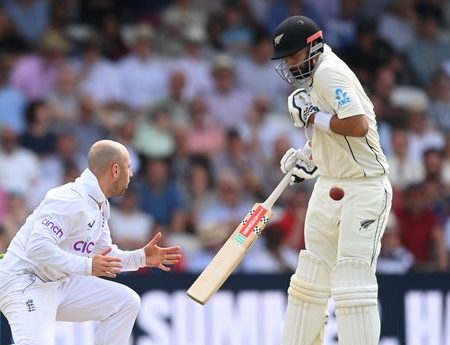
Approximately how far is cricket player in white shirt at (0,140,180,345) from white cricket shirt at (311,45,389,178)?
3.08ft

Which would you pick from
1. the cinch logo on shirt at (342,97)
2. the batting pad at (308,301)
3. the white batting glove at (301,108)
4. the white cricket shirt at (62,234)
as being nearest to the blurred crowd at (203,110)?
the white cricket shirt at (62,234)

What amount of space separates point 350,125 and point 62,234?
1546 mm

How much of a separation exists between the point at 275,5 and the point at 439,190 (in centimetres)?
271

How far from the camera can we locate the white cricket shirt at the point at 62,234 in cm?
637

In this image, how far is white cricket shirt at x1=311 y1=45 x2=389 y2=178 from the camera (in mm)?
6719

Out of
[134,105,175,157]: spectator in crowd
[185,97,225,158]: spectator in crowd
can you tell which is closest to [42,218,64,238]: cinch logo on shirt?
[134,105,175,157]: spectator in crowd

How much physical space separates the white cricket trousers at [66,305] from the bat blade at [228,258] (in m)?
0.35

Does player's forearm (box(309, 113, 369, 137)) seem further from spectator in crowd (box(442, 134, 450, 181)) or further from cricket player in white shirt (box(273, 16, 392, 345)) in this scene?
spectator in crowd (box(442, 134, 450, 181))

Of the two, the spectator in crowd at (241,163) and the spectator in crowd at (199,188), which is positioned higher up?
the spectator in crowd at (241,163)

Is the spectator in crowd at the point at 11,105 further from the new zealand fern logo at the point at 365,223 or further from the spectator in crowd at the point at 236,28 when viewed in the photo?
the new zealand fern logo at the point at 365,223

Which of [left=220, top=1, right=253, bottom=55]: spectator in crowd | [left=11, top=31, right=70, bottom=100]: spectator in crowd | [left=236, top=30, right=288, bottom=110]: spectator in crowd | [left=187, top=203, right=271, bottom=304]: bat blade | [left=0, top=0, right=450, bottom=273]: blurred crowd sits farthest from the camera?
[left=220, top=1, right=253, bottom=55]: spectator in crowd

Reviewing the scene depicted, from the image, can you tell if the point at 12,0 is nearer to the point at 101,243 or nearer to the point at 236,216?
the point at 236,216

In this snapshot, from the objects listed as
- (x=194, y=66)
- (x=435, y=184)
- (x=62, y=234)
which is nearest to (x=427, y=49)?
(x=435, y=184)

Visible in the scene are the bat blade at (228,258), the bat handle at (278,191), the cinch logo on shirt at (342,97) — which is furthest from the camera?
the bat handle at (278,191)
